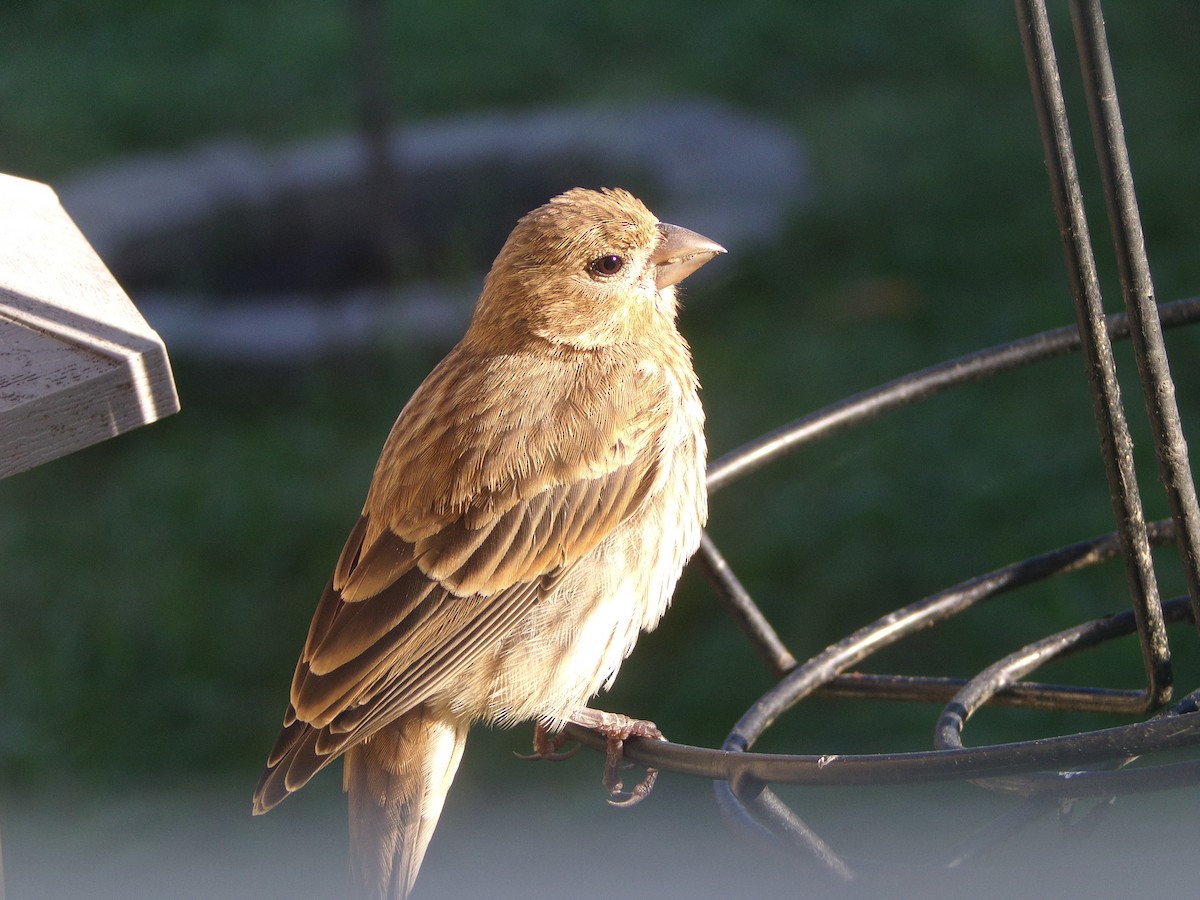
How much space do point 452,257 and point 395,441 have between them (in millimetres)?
4109

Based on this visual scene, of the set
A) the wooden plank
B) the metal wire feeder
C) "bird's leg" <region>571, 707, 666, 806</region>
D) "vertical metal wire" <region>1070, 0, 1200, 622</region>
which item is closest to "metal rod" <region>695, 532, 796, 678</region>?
the metal wire feeder

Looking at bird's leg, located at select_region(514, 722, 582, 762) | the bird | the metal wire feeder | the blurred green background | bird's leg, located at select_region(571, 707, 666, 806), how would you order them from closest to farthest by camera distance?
the metal wire feeder → bird's leg, located at select_region(571, 707, 666, 806) → the bird → bird's leg, located at select_region(514, 722, 582, 762) → the blurred green background

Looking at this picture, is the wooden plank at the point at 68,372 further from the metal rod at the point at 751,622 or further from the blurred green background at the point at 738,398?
the blurred green background at the point at 738,398

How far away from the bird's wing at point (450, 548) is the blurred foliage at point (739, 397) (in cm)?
187

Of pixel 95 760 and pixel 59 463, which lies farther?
pixel 59 463

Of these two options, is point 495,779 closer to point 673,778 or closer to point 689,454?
point 673,778

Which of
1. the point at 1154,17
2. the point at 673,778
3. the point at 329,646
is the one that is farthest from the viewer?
the point at 1154,17

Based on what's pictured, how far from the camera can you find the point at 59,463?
6473mm

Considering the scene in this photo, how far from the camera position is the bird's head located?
3.33 metres

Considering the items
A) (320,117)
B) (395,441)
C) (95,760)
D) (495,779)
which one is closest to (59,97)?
(320,117)

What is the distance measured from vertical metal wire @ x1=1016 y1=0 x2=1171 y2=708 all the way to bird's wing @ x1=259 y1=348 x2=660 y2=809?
3.28 ft

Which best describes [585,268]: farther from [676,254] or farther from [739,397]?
[739,397]

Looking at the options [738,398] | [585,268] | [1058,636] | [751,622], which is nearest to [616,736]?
[751,622]

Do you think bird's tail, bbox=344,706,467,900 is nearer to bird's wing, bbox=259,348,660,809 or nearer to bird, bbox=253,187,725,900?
bird, bbox=253,187,725,900
